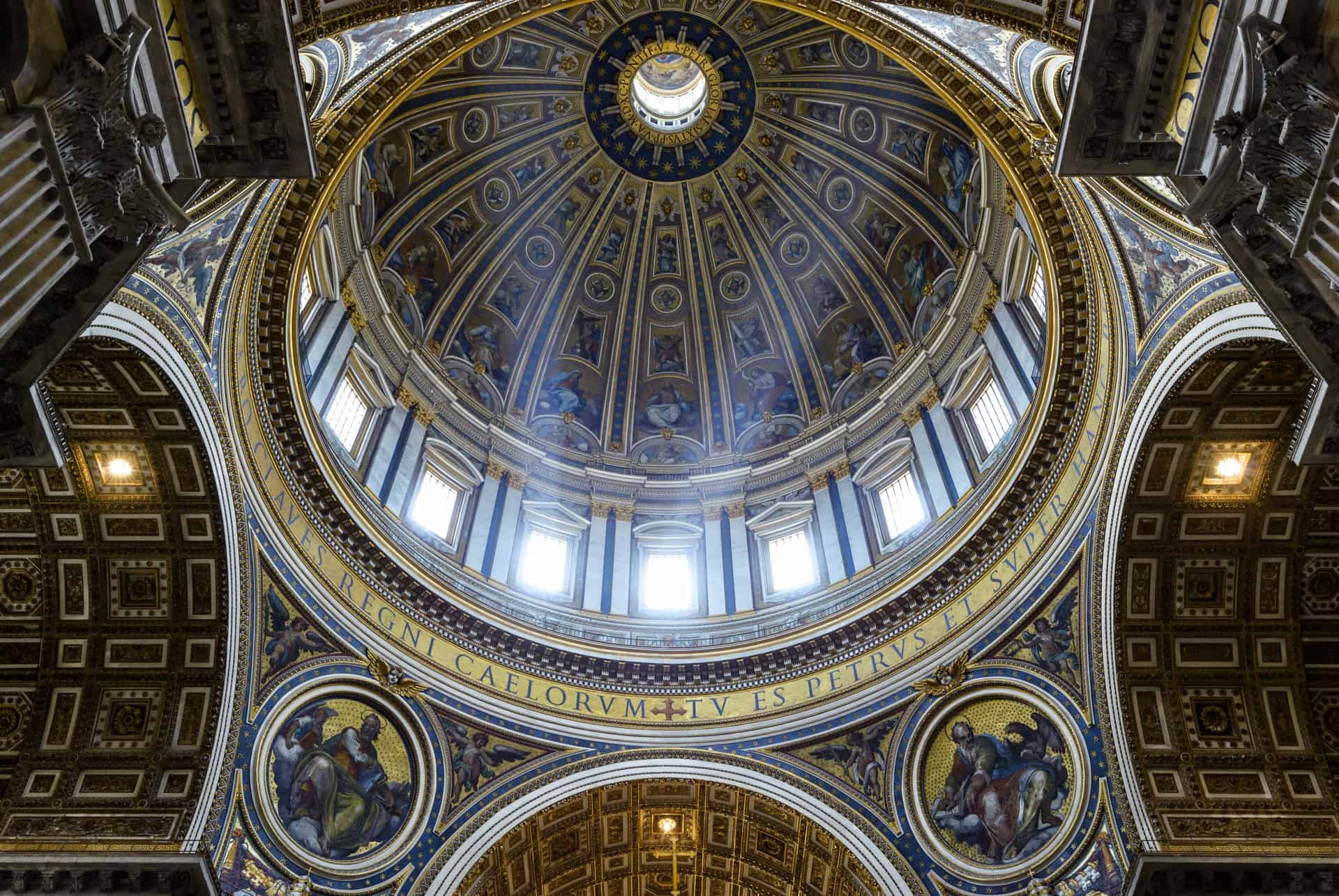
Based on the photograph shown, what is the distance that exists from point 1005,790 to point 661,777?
6.53m

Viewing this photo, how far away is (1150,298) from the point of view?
56.9ft

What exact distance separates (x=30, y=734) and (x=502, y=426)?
15089mm

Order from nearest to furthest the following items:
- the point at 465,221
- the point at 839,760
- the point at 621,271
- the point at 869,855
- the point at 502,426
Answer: the point at 869,855 < the point at 839,760 < the point at 502,426 < the point at 465,221 < the point at 621,271

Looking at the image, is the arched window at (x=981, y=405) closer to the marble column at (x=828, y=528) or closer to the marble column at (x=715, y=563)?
the marble column at (x=828, y=528)

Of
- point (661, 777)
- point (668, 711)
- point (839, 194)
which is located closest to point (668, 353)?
point (839, 194)

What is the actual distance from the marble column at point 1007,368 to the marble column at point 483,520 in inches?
502

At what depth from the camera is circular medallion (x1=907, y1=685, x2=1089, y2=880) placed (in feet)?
61.3

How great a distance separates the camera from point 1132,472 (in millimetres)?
17891

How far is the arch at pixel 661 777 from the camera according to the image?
63.9 ft

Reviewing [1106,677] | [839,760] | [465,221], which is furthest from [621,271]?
[1106,677]

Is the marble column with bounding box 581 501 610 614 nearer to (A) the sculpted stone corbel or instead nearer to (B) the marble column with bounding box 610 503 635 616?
(B) the marble column with bounding box 610 503 635 616

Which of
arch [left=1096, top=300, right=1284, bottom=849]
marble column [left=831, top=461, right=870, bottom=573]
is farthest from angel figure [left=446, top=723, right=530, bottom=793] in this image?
arch [left=1096, top=300, right=1284, bottom=849]

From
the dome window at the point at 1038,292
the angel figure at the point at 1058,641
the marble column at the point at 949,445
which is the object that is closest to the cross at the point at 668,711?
the angel figure at the point at 1058,641

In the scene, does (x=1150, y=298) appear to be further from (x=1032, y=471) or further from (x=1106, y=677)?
(x=1106, y=677)
